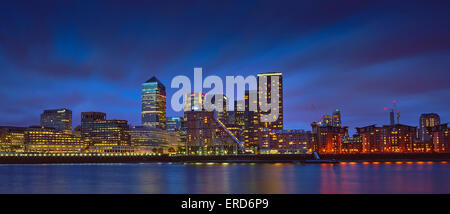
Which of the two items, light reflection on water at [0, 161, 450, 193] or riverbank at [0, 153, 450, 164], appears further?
riverbank at [0, 153, 450, 164]

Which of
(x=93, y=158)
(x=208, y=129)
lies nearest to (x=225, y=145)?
(x=208, y=129)

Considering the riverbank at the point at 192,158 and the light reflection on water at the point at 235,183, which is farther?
the riverbank at the point at 192,158

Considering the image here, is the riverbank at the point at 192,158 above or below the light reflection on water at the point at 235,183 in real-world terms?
below

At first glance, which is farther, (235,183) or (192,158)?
(192,158)

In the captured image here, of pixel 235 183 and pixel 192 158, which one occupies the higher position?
pixel 235 183

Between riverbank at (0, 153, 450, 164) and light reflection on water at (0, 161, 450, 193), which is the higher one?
light reflection on water at (0, 161, 450, 193)
